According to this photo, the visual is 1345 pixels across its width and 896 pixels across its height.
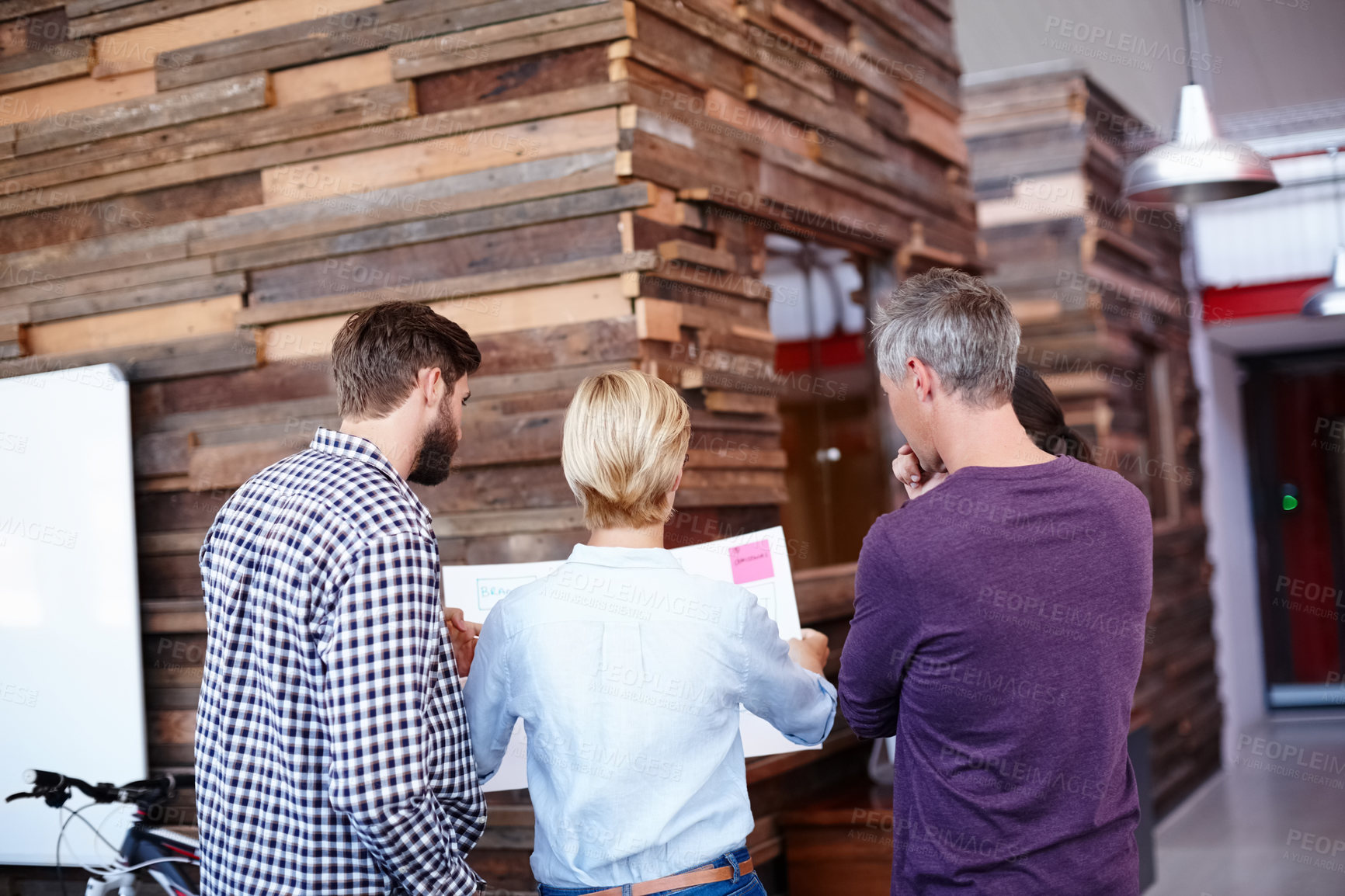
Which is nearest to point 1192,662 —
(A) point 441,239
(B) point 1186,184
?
(B) point 1186,184

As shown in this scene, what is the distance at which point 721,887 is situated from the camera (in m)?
2.07

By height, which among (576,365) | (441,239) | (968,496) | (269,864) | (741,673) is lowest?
(269,864)

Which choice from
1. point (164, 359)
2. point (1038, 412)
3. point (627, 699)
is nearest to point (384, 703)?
point (627, 699)

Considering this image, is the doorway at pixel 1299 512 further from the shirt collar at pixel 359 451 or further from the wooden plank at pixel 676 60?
the shirt collar at pixel 359 451

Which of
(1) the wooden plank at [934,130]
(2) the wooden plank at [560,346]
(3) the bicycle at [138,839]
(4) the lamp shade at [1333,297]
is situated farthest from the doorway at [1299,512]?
(3) the bicycle at [138,839]

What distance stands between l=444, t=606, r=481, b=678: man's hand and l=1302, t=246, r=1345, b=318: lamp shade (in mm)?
5838

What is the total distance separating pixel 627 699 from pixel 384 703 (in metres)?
0.40

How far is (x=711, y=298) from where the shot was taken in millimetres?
3809

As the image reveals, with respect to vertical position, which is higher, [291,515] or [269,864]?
[291,515]

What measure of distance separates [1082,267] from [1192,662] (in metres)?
3.20

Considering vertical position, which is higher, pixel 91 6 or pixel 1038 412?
pixel 91 6

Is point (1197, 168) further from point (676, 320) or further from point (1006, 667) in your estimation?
point (1006, 667)

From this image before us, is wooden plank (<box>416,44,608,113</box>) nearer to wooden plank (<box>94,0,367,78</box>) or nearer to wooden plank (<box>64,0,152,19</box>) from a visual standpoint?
wooden plank (<box>94,0,367,78</box>)

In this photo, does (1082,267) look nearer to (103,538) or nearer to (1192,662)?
(1192,662)
